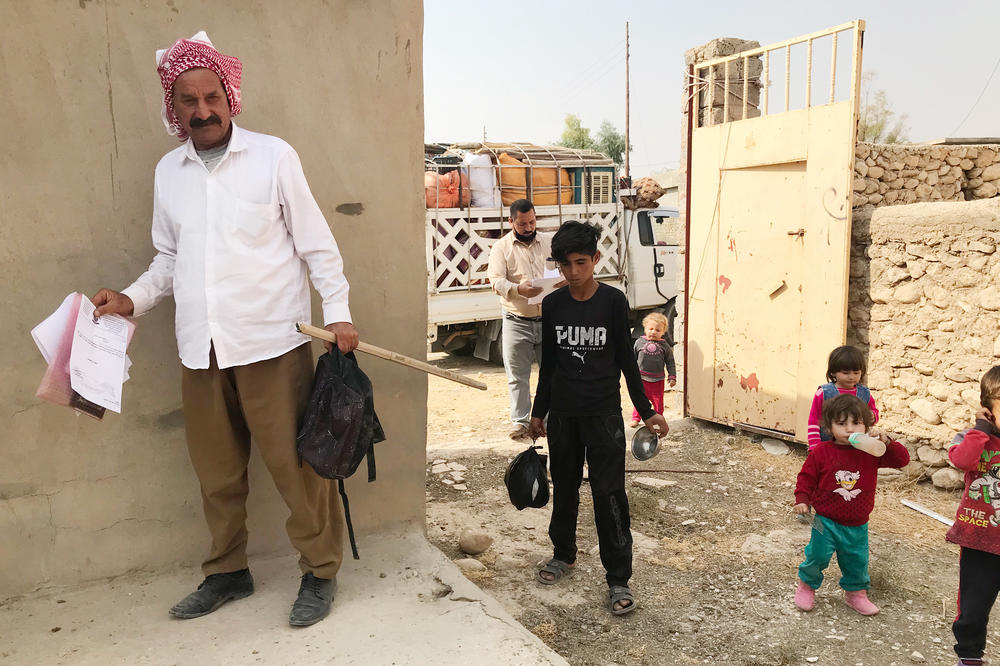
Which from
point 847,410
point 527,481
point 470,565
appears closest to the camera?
point 847,410

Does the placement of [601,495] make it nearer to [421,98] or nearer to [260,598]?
[260,598]

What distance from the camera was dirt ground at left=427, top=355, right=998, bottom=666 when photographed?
315 cm

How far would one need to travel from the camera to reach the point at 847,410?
3.13 metres

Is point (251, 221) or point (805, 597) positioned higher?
point (251, 221)

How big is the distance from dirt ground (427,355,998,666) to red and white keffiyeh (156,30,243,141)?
2.43 m

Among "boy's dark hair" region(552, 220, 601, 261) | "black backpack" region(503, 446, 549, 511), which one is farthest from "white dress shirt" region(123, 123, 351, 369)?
"black backpack" region(503, 446, 549, 511)

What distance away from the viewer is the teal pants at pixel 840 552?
3.29m

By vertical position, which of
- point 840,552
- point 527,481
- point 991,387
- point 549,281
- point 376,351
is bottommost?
point 840,552

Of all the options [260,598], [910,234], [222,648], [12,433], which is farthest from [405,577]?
[910,234]

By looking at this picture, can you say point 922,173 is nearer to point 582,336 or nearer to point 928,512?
point 928,512

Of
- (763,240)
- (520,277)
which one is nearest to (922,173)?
(763,240)

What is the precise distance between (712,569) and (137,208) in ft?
10.4

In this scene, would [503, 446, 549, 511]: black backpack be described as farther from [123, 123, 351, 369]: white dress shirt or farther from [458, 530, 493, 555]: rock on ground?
[123, 123, 351, 369]: white dress shirt

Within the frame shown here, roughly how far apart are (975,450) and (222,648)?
260 cm
